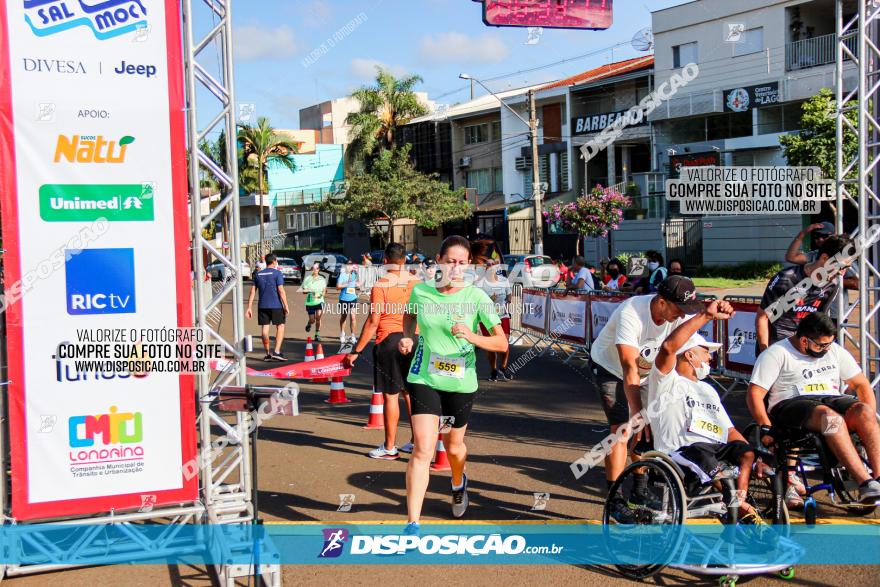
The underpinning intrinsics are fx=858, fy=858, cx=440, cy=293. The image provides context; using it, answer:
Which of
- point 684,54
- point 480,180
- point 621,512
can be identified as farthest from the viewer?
point 480,180

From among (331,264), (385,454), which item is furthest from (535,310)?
(331,264)

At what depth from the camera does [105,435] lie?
5.04 metres

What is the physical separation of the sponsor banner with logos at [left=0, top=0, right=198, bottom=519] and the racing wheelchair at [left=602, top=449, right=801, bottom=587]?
274 centimetres

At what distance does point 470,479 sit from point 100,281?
12.1 feet

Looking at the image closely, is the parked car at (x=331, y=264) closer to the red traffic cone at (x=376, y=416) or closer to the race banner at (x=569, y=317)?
the race banner at (x=569, y=317)

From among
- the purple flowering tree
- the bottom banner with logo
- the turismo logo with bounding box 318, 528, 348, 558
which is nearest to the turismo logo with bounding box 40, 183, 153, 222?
the bottom banner with logo

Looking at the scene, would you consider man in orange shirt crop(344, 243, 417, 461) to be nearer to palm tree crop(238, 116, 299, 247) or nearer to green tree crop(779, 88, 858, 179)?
green tree crop(779, 88, 858, 179)

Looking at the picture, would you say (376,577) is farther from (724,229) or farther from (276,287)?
(724,229)

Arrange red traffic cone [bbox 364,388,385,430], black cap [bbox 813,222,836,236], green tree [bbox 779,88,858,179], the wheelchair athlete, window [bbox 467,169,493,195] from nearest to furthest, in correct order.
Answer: the wheelchair athlete < black cap [bbox 813,222,836,236] < red traffic cone [bbox 364,388,385,430] < green tree [bbox 779,88,858,179] < window [bbox 467,169,493,195]

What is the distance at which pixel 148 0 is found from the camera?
499 cm

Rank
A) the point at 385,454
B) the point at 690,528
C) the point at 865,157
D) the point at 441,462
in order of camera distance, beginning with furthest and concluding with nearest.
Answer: the point at 385,454
the point at 441,462
the point at 865,157
the point at 690,528

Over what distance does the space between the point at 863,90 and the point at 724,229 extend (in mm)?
28827

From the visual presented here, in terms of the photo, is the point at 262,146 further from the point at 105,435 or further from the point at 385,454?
the point at 105,435

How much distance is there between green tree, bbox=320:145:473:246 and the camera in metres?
48.6
